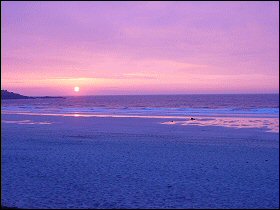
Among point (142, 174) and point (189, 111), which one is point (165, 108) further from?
point (142, 174)

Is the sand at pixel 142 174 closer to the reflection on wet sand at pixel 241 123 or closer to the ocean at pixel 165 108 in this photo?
the reflection on wet sand at pixel 241 123

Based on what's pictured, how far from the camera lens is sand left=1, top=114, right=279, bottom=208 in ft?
27.5

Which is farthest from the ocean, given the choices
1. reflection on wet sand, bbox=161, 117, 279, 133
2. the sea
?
reflection on wet sand, bbox=161, 117, 279, 133

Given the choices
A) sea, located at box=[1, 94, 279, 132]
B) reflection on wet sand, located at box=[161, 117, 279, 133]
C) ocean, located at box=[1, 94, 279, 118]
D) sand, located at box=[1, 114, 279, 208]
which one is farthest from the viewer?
ocean, located at box=[1, 94, 279, 118]

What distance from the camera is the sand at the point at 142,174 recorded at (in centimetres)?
839

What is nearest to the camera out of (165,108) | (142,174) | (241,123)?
(142,174)

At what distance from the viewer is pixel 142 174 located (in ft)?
35.8

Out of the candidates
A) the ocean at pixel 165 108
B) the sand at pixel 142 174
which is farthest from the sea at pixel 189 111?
the sand at pixel 142 174

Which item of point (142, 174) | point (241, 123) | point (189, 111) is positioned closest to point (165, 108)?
point (189, 111)

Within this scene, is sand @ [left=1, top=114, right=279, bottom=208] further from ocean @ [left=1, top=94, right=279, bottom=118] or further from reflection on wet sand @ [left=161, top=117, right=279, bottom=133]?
ocean @ [left=1, top=94, right=279, bottom=118]

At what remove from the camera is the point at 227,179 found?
1026 cm

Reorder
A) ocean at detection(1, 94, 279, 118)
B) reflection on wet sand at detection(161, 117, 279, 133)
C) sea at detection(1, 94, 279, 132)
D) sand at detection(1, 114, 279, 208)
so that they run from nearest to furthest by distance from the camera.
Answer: sand at detection(1, 114, 279, 208) < reflection on wet sand at detection(161, 117, 279, 133) < sea at detection(1, 94, 279, 132) < ocean at detection(1, 94, 279, 118)

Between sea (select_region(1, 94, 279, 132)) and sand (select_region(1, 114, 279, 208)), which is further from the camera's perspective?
sea (select_region(1, 94, 279, 132))

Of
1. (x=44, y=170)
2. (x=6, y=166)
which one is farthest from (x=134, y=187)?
(x=6, y=166)
